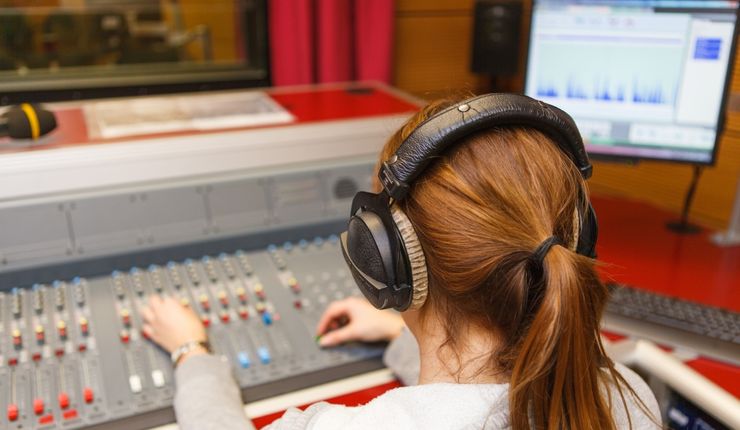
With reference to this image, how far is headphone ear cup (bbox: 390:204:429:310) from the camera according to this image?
61 cm

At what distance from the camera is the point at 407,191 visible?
61 cm

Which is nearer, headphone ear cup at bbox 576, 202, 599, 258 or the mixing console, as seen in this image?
headphone ear cup at bbox 576, 202, 599, 258

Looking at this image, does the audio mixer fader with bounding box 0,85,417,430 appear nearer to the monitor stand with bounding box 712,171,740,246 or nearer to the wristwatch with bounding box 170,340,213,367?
the wristwatch with bounding box 170,340,213,367

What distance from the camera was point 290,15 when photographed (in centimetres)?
166

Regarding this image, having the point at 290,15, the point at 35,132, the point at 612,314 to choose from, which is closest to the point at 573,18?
the point at 612,314

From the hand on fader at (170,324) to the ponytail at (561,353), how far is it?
496 millimetres

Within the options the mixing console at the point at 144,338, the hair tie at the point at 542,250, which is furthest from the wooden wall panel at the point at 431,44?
the hair tie at the point at 542,250

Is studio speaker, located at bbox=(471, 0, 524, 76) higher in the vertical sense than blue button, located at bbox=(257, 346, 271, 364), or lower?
higher

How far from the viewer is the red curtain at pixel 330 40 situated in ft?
5.48

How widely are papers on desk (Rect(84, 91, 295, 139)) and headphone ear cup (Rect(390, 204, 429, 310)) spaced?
26.8 inches

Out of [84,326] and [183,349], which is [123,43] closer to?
[84,326]

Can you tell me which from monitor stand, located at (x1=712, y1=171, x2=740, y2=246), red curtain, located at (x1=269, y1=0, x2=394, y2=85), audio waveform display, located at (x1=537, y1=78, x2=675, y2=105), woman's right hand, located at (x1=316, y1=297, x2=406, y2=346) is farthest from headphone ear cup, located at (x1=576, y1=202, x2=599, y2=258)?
red curtain, located at (x1=269, y1=0, x2=394, y2=85)

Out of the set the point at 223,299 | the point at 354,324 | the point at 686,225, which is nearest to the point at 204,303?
the point at 223,299

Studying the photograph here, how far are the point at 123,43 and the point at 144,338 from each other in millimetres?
1307
